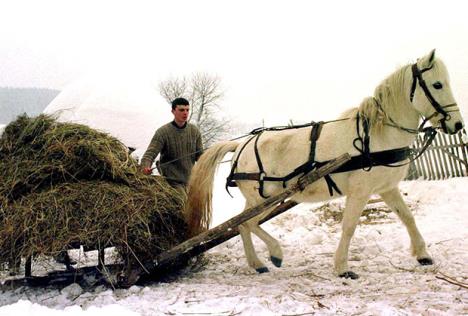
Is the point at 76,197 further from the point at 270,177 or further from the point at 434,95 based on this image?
the point at 434,95

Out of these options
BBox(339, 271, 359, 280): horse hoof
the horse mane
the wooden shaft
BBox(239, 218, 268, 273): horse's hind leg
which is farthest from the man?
BBox(339, 271, 359, 280): horse hoof

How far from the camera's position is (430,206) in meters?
7.82

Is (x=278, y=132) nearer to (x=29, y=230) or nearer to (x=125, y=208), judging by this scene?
(x=125, y=208)

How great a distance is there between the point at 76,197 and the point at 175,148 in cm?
174

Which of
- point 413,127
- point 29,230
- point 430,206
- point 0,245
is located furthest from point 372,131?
point 430,206

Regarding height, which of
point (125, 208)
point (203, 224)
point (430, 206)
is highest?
point (125, 208)

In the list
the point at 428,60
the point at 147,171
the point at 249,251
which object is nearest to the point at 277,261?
the point at 249,251

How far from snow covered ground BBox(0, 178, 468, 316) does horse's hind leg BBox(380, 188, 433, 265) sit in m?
0.11

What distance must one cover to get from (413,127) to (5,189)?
3.68 metres

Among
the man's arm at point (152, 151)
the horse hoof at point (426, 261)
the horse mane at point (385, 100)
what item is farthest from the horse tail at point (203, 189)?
the horse hoof at point (426, 261)

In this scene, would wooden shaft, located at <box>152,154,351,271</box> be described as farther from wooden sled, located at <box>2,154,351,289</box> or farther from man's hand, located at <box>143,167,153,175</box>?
man's hand, located at <box>143,167,153,175</box>

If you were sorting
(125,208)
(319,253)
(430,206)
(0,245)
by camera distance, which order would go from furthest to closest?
1. (430,206)
2. (319,253)
3. (125,208)
4. (0,245)

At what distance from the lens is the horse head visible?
3.67 meters

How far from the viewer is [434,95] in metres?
3.72
